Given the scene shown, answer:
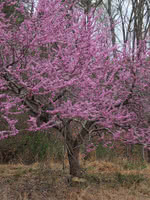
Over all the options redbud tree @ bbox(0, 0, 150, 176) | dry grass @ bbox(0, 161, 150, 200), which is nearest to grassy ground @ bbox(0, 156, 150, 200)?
dry grass @ bbox(0, 161, 150, 200)

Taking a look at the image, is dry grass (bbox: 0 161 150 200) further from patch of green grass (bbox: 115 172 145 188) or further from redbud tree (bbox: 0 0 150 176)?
redbud tree (bbox: 0 0 150 176)

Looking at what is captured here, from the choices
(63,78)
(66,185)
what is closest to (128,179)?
(66,185)

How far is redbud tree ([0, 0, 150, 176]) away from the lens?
10.8 feet

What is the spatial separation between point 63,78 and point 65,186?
2.47 m

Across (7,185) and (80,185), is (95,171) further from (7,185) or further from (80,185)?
(7,185)

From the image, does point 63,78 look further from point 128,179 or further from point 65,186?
point 128,179

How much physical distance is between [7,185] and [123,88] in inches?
125

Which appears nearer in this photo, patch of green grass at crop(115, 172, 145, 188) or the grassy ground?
the grassy ground

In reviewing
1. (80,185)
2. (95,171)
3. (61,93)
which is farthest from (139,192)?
(61,93)

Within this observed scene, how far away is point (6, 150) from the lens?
775cm

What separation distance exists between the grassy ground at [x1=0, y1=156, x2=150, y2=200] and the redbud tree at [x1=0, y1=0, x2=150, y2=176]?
1.66 feet

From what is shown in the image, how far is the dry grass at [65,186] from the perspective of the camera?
438 centimetres

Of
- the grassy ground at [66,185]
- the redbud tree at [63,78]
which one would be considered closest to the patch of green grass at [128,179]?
the grassy ground at [66,185]

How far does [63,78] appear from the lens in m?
3.47
